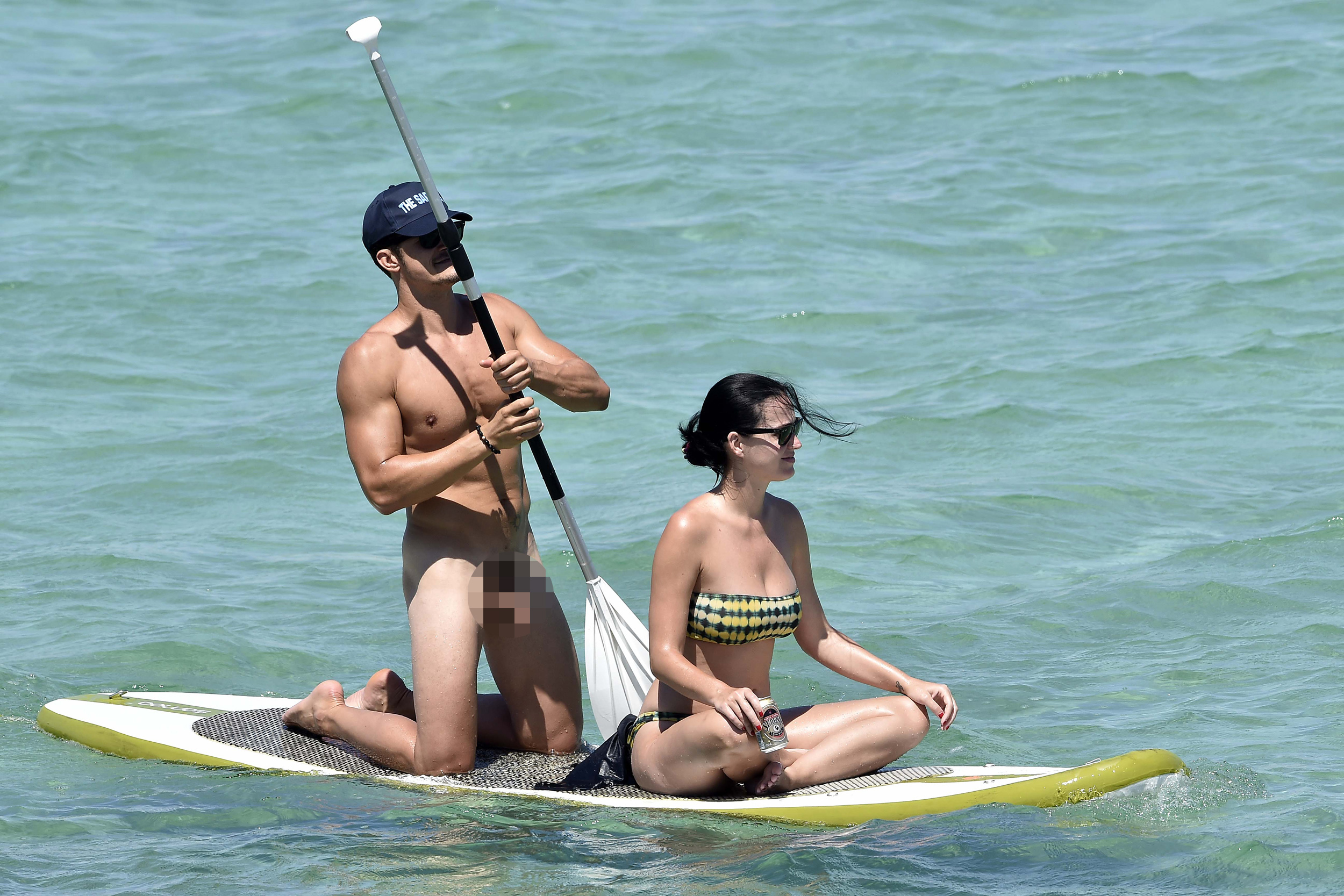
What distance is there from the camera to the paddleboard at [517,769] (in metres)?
4.99

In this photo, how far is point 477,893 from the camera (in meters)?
4.71

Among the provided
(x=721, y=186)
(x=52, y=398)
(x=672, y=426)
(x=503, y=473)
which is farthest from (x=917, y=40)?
(x=503, y=473)

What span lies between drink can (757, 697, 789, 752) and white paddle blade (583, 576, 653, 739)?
1.09 meters

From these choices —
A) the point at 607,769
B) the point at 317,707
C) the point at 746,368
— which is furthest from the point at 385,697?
the point at 746,368

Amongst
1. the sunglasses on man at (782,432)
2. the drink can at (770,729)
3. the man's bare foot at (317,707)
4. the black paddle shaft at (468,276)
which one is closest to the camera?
the drink can at (770,729)

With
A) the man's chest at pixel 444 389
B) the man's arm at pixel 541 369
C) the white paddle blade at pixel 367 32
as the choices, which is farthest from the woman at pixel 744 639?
the white paddle blade at pixel 367 32

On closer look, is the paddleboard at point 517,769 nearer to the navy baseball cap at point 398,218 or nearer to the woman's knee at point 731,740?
the woman's knee at point 731,740

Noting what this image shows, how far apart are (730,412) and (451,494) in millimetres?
1218

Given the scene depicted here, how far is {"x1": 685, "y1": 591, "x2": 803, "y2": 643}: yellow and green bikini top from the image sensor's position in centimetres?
489

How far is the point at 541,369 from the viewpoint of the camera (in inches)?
214

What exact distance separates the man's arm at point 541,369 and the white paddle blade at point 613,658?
75 cm

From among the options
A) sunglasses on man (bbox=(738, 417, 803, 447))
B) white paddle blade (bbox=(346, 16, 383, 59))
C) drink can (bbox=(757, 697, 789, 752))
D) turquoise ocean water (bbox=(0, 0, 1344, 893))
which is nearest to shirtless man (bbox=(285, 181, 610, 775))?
turquoise ocean water (bbox=(0, 0, 1344, 893))

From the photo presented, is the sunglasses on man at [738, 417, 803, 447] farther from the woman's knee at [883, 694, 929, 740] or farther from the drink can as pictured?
the woman's knee at [883, 694, 929, 740]

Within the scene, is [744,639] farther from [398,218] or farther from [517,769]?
[398,218]
